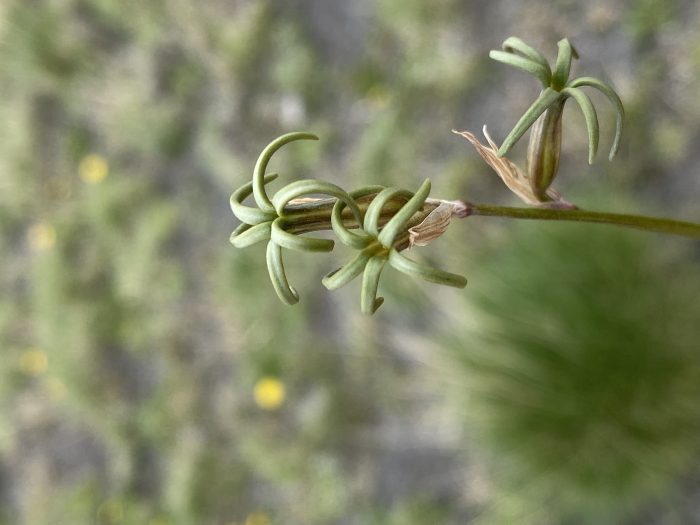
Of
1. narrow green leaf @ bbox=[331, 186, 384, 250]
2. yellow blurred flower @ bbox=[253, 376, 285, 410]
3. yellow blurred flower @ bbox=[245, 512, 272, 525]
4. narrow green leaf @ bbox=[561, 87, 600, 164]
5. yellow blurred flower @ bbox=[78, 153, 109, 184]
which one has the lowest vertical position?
yellow blurred flower @ bbox=[245, 512, 272, 525]

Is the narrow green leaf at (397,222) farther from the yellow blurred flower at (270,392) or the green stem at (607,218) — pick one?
the yellow blurred flower at (270,392)

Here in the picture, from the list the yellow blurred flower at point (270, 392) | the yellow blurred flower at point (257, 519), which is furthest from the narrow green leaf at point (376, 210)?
the yellow blurred flower at point (257, 519)

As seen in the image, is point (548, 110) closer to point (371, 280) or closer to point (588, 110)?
point (588, 110)

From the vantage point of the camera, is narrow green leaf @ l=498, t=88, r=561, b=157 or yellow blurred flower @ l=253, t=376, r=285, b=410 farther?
yellow blurred flower @ l=253, t=376, r=285, b=410

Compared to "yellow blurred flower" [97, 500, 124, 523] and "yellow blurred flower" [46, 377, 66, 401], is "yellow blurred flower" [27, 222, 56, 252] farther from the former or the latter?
"yellow blurred flower" [97, 500, 124, 523]

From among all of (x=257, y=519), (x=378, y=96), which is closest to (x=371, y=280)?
(x=378, y=96)

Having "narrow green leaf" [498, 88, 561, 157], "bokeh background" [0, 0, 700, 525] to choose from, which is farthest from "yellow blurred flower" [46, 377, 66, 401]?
"narrow green leaf" [498, 88, 561, 157]
